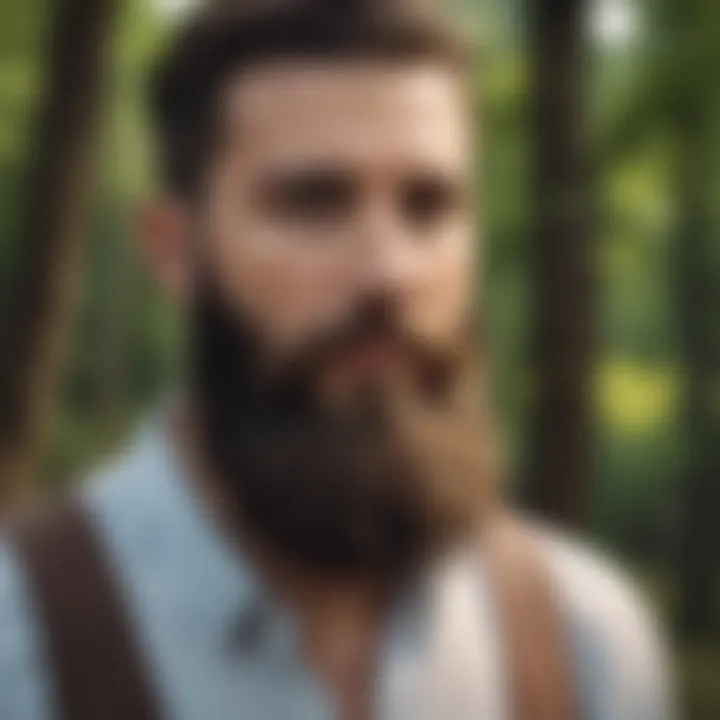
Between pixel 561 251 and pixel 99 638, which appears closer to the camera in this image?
pixel 99 638

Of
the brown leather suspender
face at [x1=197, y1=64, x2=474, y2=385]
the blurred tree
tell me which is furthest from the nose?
the blurred tree

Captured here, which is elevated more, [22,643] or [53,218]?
[53,218]

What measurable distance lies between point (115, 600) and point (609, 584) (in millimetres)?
178

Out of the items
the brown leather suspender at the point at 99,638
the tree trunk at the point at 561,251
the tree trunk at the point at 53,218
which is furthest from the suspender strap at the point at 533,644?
the tree trunk at the point at 53,218

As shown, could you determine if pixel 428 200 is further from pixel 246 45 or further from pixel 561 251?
pixel 561 251

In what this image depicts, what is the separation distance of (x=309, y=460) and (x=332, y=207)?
0.08 meters

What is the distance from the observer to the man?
44 centimetres

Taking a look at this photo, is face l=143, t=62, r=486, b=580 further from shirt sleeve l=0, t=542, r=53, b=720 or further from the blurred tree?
the blurred tree

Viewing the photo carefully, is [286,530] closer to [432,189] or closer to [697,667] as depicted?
[432,189]

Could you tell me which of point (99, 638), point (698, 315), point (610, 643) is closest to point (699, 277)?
point (698, 315)

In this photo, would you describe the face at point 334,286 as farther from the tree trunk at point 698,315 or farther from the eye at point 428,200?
the tree trunk at point 698,315

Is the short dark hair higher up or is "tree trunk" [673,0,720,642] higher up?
the short dark hair

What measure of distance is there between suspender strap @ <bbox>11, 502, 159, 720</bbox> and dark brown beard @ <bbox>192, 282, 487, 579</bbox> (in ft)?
0.17

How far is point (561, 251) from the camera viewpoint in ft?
2.11
